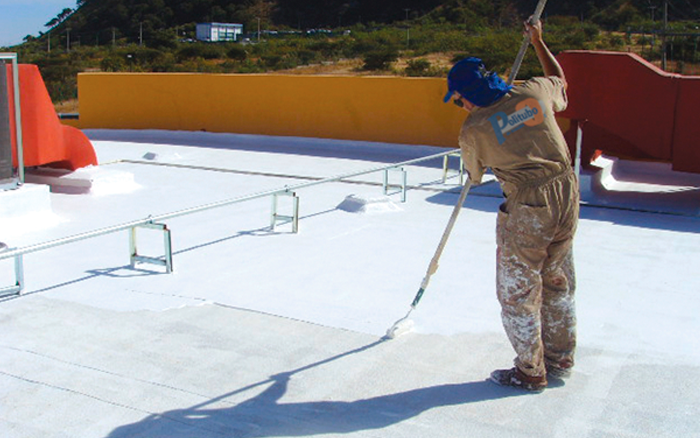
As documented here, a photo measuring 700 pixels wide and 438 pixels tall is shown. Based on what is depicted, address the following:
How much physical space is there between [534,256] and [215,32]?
58.6m

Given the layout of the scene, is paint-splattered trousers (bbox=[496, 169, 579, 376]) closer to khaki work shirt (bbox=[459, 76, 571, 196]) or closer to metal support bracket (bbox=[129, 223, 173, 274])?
khaki work shirt (bbox=[459, 76, 571, 196])

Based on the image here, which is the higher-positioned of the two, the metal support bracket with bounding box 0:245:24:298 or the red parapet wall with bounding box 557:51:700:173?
the red parapet wall with bounding box 557:51:700:173

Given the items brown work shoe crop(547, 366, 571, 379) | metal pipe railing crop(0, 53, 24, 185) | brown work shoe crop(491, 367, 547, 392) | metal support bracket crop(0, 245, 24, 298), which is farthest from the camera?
metal pipe railing crop(0, 53, 24, 185)

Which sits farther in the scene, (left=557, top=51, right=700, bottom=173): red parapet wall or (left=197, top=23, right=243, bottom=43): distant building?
(left=197, top=23, right=243, bottom=43): distant building

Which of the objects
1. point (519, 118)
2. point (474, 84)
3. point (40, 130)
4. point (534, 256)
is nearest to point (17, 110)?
point (40, 130)

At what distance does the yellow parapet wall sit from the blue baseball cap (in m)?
10.7

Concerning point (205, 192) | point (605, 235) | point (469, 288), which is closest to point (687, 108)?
point (605, 235)

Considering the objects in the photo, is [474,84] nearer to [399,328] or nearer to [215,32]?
[399,328]

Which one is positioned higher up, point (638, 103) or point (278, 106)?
point (638, 103)

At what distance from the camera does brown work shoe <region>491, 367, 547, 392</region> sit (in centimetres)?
465

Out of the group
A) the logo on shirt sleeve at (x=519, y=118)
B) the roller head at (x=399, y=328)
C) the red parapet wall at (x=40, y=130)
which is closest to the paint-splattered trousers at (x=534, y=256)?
the logo on shirt sleeve at (x=519, y=118)

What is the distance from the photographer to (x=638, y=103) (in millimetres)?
10570

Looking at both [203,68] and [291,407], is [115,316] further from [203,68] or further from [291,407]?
[203,68]

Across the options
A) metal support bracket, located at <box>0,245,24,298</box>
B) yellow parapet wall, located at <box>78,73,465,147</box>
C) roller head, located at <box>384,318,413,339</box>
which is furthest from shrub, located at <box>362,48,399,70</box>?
roller head, located at <box>384,318,413,339</box>
